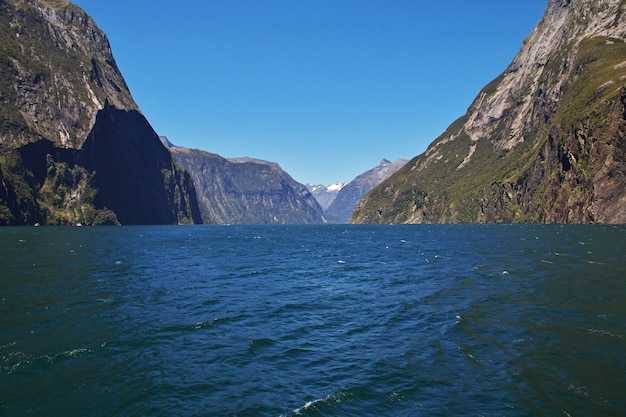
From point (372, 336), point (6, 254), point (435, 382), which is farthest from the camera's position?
point (6, 254)

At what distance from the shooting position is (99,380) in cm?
2006

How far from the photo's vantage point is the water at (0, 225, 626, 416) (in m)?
17.8

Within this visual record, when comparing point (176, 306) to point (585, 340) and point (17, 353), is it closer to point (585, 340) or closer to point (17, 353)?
point (17, 353)

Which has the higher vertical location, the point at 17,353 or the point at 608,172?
the point at 608,172

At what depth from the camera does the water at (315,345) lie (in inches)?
701

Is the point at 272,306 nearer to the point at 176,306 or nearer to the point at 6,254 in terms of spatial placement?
the point at 176,306

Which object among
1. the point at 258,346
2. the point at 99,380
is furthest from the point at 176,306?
the point at 99,380

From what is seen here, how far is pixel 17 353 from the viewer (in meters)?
23.2

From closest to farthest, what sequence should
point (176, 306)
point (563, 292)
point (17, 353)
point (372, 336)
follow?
1. point (17, 353)
2. point (372, 336)
3. point (176, 306)
4. point (563, 292)

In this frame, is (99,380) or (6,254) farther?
(6,254)

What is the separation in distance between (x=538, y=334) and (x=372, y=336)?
10.6 meters

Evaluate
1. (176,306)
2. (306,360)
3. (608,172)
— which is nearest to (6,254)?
(176,306)

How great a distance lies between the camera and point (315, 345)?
26.0 metres

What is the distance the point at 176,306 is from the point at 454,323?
74.8 feet
